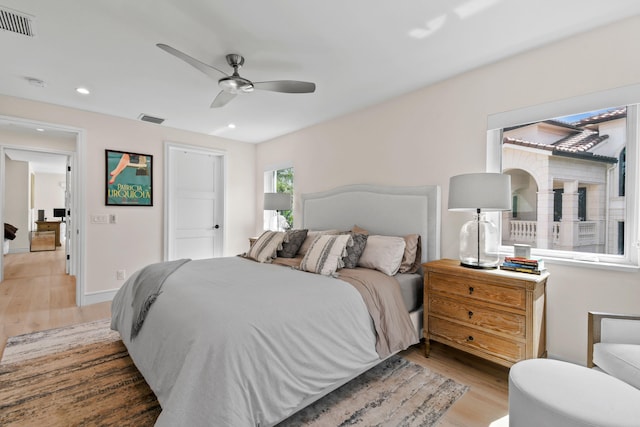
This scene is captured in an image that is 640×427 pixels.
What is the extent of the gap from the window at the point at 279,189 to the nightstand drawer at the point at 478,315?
2.93 metres

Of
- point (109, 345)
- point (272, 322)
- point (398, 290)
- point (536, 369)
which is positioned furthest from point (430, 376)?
point (109, 345)

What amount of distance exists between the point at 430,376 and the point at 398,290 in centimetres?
64

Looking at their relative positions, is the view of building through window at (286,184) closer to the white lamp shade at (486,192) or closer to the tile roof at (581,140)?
the white lamp shade at (486,192)

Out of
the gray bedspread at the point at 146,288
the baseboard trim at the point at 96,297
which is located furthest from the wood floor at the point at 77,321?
the gray bedspread at the point at 146,288

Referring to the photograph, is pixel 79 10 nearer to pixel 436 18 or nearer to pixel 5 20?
pixel 5 20

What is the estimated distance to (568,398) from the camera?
1145 millimetres

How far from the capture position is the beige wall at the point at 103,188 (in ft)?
12.0

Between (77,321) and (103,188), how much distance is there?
1.71 metres

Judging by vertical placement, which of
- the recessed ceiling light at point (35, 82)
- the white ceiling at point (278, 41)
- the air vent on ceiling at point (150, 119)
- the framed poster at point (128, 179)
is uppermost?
the white ceiling at point (278, 41)

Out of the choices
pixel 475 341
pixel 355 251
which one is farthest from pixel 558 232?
pixel 355 251

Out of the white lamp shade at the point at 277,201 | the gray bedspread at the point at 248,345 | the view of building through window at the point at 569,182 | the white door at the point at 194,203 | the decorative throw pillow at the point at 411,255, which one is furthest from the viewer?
the white door at the point at 194,203

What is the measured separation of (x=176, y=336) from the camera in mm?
1562

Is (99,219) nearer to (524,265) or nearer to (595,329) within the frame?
(524,265)

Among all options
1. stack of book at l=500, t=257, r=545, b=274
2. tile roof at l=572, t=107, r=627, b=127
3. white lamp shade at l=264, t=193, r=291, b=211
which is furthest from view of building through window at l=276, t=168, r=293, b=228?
tile roof at l=572, t=107, r=627, b=127
